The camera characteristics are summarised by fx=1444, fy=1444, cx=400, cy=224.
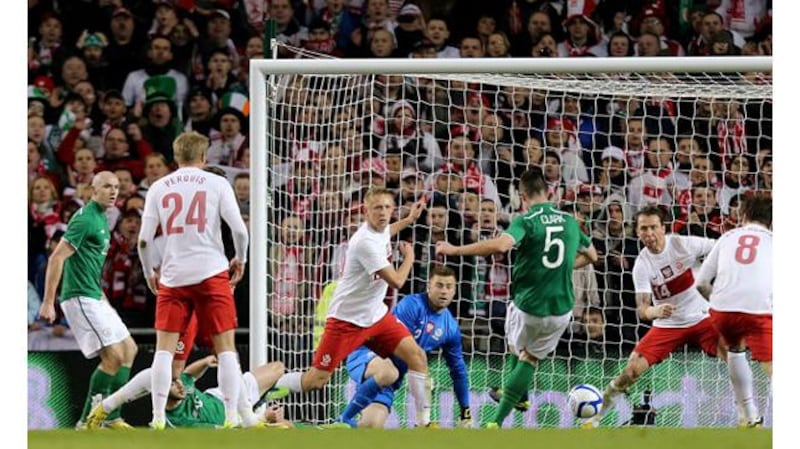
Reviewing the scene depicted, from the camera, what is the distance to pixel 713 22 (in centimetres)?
1030

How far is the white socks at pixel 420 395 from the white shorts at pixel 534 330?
499mm

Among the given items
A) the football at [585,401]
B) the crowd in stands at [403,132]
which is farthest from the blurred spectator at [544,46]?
the football at [585,401]

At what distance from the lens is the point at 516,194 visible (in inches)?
298

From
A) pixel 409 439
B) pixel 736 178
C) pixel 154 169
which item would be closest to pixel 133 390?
pixel 409 439

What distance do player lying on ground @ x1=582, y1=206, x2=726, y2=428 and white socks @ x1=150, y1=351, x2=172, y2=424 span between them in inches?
92.8

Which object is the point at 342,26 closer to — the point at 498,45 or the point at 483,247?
the point at 498,45

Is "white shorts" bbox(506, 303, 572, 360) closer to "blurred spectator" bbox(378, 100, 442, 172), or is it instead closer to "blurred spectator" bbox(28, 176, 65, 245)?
"blurred spectator" bbox(378, 100, 442, 172)

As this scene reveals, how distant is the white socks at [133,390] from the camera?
7.07 m

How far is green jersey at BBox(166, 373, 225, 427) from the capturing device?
709 cm

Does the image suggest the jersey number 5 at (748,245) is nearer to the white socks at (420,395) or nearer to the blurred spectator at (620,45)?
the white socks at (420,395)

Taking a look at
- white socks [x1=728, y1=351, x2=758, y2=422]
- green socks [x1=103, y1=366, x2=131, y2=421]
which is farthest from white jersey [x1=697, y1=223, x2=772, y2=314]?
green socks [x1=103, y1=366, x2=131, y2=421]

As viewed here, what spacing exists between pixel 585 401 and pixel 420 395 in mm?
887

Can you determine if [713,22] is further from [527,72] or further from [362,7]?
[527,72]

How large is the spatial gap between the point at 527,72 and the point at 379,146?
1.35 meters
